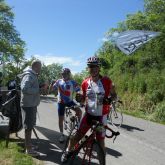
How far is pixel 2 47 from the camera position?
53094 millimetres

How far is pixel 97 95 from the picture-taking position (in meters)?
6.03

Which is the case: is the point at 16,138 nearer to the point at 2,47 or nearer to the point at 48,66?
the point at 2,47

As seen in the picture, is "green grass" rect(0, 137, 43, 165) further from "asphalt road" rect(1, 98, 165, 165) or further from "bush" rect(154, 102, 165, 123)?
"bush" rect(154, 102, 165, 123)

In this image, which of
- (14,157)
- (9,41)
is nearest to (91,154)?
(14,157)

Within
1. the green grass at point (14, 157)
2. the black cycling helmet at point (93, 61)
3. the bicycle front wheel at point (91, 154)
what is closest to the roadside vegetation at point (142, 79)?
the green grass at point (14, 157)

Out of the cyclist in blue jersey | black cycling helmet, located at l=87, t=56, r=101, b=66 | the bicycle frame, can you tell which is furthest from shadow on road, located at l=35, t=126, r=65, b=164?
black cycling helmet, located at l=87, t=56, r=101, b=66

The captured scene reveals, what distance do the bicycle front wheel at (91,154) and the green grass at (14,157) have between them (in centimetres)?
97

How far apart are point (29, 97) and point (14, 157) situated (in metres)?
1.28

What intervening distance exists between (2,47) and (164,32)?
31.4 m

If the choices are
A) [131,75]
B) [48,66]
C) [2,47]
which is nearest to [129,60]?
[131,75]

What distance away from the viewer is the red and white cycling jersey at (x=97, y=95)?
603cm

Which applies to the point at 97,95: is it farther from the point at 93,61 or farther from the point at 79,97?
the point at 93,61

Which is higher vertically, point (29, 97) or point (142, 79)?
point (142, 79)

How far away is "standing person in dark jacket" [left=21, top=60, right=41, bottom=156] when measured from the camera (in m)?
7.43
